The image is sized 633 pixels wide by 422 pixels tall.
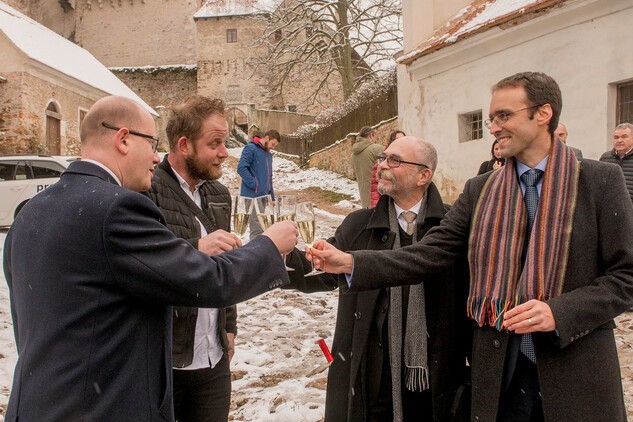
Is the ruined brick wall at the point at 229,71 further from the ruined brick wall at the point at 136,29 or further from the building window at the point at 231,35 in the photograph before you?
the ruined brick wall at the point at 136,29

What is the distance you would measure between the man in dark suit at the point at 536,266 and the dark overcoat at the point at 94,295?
75 cm

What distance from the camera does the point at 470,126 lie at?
35.9 feet

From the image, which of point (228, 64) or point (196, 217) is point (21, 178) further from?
point (228, 64)

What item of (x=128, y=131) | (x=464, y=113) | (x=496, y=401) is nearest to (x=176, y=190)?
(x=128, y=131)

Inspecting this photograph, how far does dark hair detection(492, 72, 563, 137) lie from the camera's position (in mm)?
1997

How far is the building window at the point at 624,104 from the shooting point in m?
7.77

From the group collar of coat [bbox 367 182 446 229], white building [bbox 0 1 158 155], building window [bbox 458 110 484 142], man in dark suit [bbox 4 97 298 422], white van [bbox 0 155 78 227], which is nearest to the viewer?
man in dark suit [bbox 4 97 298 422]

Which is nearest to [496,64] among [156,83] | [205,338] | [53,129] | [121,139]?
[205,338]

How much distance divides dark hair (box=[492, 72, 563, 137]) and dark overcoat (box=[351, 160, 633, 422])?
250 mm

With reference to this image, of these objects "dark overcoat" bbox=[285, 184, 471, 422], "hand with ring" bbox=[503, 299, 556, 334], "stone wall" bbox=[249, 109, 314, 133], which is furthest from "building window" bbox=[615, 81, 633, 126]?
"stone wall" bbox=[249, 109, 314, 133]

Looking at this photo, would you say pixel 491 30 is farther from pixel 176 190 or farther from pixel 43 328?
pixel 43 328

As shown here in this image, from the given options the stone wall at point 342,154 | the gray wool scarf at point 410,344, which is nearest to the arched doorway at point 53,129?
the stone wall at point 342,154

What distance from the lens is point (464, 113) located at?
35.6ft

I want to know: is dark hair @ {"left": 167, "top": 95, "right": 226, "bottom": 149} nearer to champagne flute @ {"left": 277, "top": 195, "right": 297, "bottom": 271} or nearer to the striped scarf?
champagne flute @ {"left": 277, "top": 195, "right": 297, "bottom": 271}
